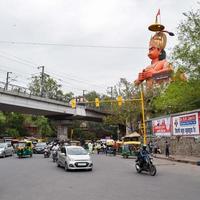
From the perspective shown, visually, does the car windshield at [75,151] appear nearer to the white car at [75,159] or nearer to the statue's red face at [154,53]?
the white car at [75,159]

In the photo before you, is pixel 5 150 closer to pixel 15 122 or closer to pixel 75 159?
pixel 75 159

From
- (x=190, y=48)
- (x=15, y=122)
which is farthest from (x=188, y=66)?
(x=15, y=122)

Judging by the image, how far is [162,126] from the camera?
38.6 meters

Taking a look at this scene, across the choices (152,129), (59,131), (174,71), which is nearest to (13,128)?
(59,131)

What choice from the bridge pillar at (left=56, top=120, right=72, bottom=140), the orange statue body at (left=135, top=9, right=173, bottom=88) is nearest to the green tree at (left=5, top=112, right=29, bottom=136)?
the bridge pillar at (left=56, top=120, right=72, bottom=140)

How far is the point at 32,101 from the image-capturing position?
5175 cm

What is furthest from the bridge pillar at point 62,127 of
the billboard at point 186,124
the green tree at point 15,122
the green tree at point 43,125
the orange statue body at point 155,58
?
the billboard at point 186,124

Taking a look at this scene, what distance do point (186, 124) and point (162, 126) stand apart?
6.13 metres

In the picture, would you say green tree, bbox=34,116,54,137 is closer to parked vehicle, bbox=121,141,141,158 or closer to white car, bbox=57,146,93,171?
parked vehicle, bbox=121,141,141,158

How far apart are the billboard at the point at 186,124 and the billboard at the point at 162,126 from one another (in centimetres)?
142

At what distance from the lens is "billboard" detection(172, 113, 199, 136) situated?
30859mm

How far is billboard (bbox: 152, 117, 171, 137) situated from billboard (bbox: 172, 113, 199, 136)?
1.42 metres

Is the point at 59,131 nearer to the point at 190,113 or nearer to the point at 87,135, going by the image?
the point at 87,135

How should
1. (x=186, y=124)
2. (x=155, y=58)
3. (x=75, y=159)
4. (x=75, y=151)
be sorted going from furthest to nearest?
(x=155, y=58), (x=186, y=124), (x=75, y=151), (x=75, y=159)
